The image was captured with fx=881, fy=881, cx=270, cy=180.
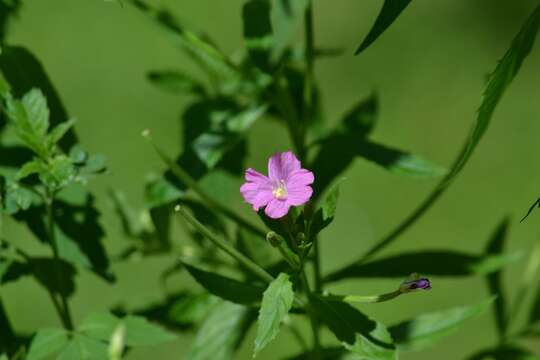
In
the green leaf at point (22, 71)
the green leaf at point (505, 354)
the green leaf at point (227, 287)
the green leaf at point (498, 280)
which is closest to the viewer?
the green leaf at point (227, 287)

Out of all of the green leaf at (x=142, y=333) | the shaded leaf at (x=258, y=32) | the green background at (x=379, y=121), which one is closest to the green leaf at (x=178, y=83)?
the shaded leaf at (x=258, y=32)

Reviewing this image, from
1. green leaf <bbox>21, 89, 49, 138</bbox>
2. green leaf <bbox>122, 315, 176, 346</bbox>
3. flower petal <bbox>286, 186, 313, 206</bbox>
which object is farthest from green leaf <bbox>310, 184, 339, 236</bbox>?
green leaf <bbox>21, 89, 49, 138</bbox>

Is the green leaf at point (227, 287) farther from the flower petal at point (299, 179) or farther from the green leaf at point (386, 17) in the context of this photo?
the green leaf at point (386, 17)

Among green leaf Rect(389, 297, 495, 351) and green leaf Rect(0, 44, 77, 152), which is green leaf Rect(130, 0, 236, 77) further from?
green leaf Rect(389, 297, 495, 351)

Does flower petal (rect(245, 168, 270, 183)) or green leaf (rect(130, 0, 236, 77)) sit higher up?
green leaf (rect(130, 0, 236, 77))

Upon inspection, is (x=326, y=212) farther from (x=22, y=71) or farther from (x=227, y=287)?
(x=22, y=71)

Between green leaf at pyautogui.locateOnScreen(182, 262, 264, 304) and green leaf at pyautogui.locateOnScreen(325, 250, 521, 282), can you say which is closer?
green leaf at pyautogui.locateOnScreen(182, 262, 264, 304)

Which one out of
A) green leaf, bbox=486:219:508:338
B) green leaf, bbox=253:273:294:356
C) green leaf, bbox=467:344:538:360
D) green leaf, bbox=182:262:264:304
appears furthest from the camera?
green leaf, bbox=486:219:508:338

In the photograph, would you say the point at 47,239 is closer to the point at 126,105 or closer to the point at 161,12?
the point at 161,12
